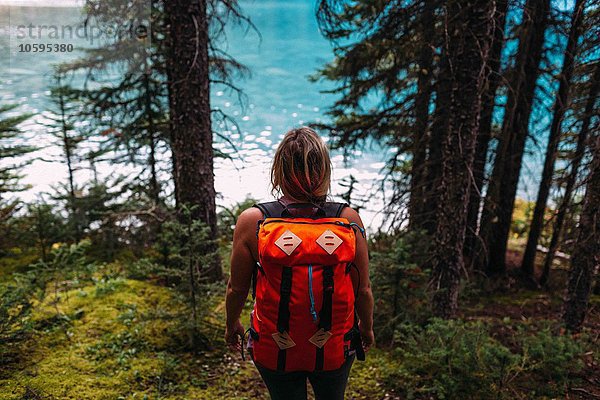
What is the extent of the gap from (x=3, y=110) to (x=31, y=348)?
5.13m

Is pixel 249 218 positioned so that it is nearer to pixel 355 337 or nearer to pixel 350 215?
pixel 350 215

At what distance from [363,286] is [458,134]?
3.19 m

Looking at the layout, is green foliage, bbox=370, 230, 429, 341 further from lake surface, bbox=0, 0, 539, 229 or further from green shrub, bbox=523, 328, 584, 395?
green shrub, bbox=523, 328, 584, 395

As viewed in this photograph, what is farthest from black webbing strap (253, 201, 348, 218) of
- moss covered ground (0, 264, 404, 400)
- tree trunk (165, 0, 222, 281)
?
tree trunk (165, 0, 222, 281)

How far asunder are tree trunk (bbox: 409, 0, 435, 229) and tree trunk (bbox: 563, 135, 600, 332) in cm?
196

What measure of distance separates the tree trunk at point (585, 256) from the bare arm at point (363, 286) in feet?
11.3

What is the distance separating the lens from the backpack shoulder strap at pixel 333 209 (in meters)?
2.37

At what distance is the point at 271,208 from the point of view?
7.79 ft

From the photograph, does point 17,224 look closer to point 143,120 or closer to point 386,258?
point 143,120

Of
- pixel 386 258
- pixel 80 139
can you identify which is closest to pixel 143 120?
pixel 80 139

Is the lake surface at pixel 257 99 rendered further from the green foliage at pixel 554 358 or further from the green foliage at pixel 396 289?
the green foliage at pixel 554 358

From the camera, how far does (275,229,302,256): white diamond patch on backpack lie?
2.14 m

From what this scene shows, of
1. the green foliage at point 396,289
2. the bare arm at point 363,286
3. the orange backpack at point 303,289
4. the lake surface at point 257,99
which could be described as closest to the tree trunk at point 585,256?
the green foliage at point 396,289

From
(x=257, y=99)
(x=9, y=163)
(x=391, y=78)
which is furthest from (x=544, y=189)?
(x=257, y=99)
